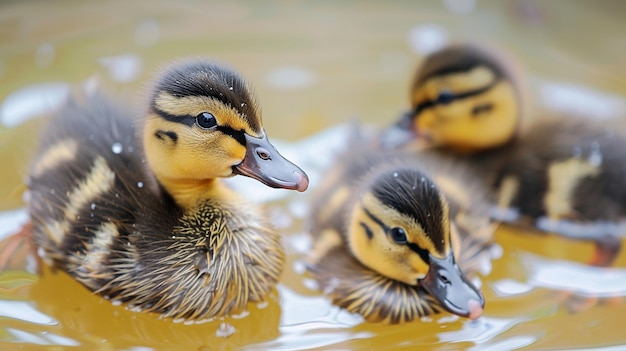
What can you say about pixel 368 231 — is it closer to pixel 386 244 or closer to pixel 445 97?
pixel 386 244

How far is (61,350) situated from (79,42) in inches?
53.7

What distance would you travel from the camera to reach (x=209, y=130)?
1.46 meters

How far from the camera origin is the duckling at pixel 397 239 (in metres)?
1.54

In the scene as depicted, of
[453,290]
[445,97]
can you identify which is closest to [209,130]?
[453,290]

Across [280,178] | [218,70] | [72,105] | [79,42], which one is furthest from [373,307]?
[79,42]

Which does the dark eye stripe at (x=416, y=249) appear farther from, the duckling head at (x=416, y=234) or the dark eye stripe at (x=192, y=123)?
the dark eye stripe at (x=192, y=123)

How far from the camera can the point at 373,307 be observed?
1658mm

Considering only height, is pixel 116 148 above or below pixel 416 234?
above

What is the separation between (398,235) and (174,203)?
→ 0.45m

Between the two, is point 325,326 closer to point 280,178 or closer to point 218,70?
point 280,178

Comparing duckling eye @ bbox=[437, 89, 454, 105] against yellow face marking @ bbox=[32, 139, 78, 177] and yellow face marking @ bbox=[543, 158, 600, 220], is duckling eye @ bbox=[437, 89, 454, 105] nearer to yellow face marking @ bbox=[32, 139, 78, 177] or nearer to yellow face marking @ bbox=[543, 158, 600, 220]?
yellow face marking @ bbox=[543, 158, 600, 220]

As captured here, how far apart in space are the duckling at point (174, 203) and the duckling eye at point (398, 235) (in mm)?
235

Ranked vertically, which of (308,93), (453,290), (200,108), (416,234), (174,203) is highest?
(308,93)

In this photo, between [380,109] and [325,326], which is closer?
[325,326]
